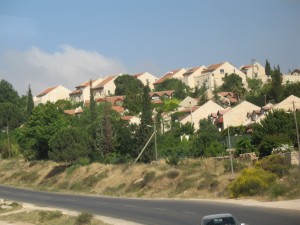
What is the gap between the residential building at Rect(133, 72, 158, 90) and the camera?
14700 centimetres

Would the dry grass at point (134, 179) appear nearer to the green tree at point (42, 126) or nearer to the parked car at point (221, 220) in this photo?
the green tree at point (42, 126)

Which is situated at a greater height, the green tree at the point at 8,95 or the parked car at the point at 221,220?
A: the green tree at the point at 8,95

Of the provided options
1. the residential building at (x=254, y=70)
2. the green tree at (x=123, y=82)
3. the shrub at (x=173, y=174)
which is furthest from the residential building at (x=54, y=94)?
the shrub at (x=173, y=174)

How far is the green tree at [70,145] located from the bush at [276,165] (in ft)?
118

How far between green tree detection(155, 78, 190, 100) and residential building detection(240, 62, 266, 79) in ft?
57.4

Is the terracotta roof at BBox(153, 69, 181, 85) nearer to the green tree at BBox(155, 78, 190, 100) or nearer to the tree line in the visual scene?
the green tree at BBox(155, 78, 190, 100)

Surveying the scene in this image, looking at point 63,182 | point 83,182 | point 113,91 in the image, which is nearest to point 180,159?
point 83,182

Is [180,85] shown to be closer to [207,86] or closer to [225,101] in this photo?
[207,86]

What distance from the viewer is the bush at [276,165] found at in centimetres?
4512

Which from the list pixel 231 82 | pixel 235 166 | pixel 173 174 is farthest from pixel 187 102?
pixel 235 166

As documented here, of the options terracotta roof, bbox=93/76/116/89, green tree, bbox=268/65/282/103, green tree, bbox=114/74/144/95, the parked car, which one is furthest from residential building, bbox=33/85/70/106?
the parked car

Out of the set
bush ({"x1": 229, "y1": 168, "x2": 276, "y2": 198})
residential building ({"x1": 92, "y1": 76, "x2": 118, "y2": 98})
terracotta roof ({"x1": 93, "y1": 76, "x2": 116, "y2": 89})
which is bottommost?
bush ({"x1": 229, "y1": 168, "x2": 276, "y2": 198})

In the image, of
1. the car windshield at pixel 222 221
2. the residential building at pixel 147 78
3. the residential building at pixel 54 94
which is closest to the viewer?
the car windshield at pixel 222 221

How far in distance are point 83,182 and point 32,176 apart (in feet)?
56.6
